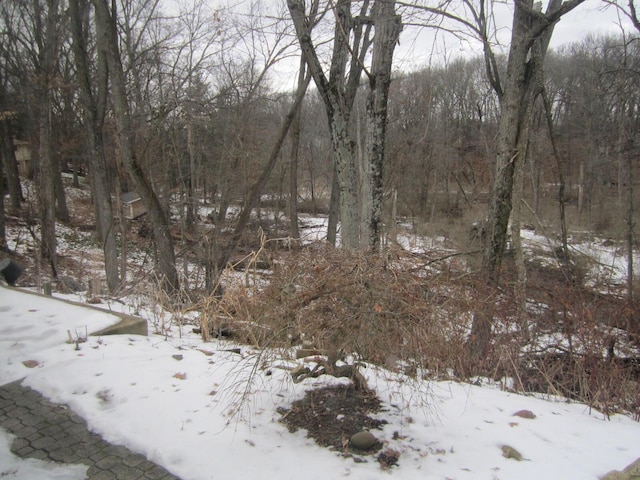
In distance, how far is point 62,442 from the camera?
9.55ft

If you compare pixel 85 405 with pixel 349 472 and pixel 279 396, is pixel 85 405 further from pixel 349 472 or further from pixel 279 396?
pixel 349 472

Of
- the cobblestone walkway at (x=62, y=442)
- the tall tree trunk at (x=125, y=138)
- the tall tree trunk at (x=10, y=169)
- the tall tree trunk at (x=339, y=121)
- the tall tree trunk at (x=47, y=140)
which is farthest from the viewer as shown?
the tall tree trunk at (x=10, y=169)

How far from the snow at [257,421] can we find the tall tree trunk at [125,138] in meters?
4.89

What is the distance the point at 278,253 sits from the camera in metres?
3.84

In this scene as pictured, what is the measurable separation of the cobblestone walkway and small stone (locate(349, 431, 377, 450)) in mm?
1063

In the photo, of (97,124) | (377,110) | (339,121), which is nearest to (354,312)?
(377,110)

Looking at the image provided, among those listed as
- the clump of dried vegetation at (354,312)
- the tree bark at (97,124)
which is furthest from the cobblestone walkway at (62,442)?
the tree bark at (97,124)

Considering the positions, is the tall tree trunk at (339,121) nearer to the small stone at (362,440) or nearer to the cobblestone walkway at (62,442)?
the small stone at (362,440)

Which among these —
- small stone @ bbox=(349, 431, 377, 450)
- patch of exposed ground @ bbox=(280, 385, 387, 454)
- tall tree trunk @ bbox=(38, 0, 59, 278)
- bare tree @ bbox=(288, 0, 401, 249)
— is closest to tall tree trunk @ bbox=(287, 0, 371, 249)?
bare tree @ bbox=(288, 0, 401, 249)

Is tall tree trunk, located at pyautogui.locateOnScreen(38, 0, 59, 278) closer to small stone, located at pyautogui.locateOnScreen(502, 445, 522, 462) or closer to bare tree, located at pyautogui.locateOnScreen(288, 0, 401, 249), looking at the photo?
bare tree, located at pyautogui.locateOnScreen(288, 0, 401, 249)

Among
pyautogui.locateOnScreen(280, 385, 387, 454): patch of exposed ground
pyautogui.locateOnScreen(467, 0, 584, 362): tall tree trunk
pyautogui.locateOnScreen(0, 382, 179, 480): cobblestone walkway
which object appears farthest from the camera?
pyautogui.locateOnScreen(467, 0, 584, 362): tall tree trunk

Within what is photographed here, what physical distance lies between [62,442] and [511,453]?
9.43 feet

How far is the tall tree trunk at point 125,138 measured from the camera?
29.4 ft

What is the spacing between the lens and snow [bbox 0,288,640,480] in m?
2.66
